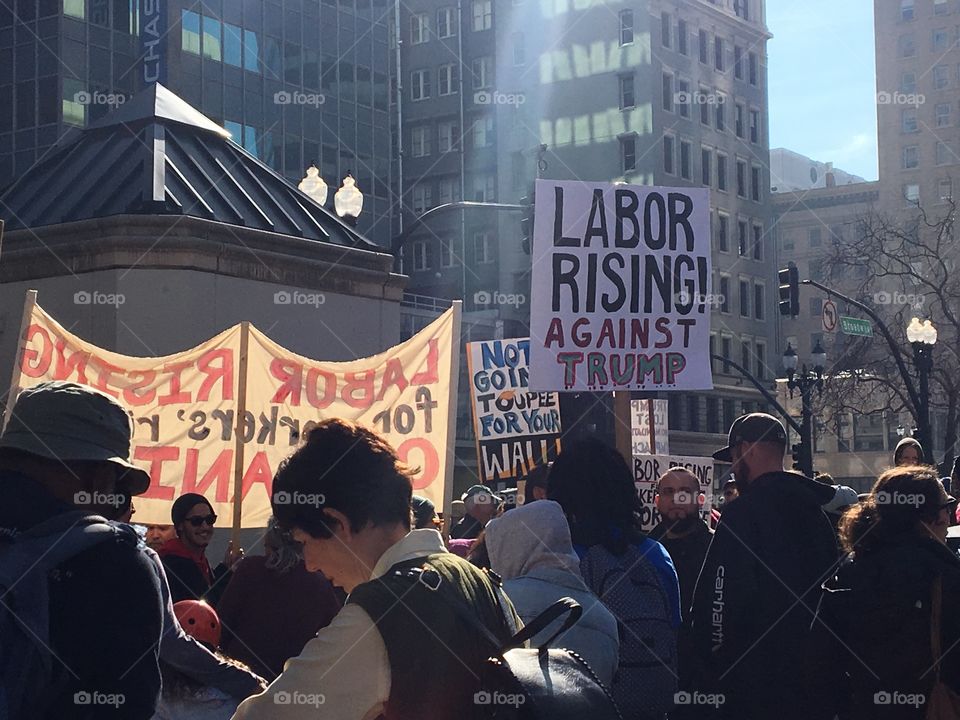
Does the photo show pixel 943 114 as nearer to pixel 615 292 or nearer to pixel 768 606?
pixel 615 292

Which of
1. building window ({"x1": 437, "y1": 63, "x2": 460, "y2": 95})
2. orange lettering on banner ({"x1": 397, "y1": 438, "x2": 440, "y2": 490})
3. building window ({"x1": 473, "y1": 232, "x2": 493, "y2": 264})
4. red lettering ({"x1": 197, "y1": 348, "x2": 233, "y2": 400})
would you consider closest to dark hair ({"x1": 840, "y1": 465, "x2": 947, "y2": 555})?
orange lettering on banner ({"x1": 397, "y1": 438, "x2": 440, "y2": 490})

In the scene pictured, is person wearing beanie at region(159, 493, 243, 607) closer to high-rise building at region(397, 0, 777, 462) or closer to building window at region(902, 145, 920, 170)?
high-rise building at region(397, 0, 777, 462)

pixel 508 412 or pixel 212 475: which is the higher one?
pixel 508 412

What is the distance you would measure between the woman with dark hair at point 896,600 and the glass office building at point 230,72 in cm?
3725

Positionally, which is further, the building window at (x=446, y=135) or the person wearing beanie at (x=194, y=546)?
the building window at (x=446, y=135)

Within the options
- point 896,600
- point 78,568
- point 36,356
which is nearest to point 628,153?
point 36,356

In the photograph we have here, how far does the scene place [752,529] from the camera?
5781mm

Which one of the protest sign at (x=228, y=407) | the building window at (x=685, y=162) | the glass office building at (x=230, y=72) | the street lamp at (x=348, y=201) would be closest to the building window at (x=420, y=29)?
the building window at (x=685, y=162)

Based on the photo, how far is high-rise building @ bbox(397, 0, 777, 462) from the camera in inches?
2638

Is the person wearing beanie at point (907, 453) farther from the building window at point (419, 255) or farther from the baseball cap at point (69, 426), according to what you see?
the building window at point (419, 255)

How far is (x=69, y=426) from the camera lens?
3469mm

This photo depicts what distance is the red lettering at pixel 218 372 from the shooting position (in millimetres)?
9805

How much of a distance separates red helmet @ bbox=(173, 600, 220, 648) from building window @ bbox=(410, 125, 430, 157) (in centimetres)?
6714

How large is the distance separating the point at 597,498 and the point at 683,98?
63126 mm
